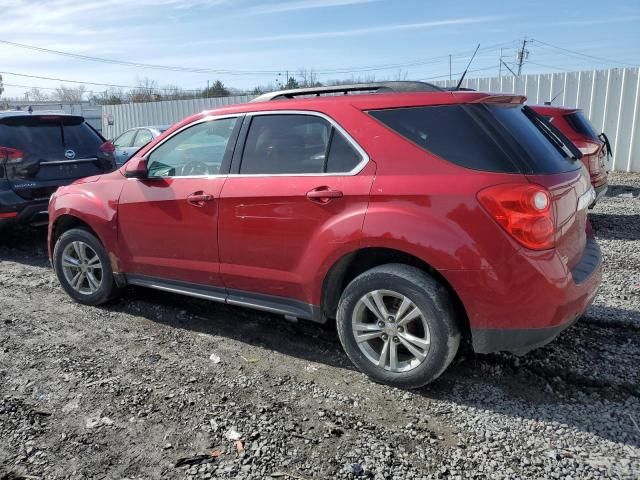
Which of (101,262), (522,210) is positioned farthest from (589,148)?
(101,262)

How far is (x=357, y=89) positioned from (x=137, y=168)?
6.21ft

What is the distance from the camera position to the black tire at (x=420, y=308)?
10.0 feet

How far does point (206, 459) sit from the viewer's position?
8.91 feet

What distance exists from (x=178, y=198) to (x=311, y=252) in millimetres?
1253

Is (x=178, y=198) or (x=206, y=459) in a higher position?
(x=178, y=198)

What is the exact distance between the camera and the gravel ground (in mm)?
2666

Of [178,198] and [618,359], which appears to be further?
[178,198]

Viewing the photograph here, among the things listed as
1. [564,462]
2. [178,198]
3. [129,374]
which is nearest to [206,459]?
[129,374]

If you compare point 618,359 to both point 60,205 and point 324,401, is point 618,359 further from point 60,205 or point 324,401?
point 60,205

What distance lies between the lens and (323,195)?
3.33 meters

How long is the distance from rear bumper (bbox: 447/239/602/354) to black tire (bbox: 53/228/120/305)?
10.3ft

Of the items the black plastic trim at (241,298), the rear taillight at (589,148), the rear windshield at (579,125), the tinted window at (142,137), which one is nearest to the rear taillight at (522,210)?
the black plastic trim at (241,298)

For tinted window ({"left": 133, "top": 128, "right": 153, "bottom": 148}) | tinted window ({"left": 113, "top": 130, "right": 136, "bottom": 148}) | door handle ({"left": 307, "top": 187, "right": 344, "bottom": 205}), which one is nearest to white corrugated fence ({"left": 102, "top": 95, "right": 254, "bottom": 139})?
tinted window ({"left": 113, "top": 130, "right": 136, "bottom": 148})

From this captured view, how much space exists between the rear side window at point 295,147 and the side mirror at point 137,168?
98 cm
